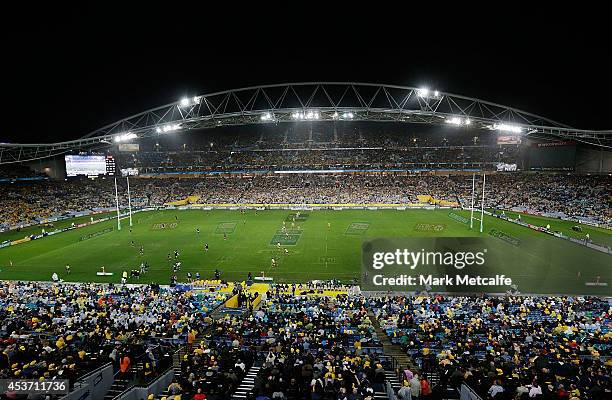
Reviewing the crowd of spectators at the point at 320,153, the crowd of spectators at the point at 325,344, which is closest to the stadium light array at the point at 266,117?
the crowd of spectators at the point at 325,344

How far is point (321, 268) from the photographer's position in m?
33.0

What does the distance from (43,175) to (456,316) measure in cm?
8565

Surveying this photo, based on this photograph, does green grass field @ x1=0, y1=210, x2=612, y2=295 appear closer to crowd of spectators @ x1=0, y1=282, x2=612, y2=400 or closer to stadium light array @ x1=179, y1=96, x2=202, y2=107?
crowd of spectators @ x1=0, y1=282, x2=612, y2=400

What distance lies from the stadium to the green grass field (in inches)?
12.8

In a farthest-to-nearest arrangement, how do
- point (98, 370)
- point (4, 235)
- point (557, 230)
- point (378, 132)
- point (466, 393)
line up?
1. point (378, 132)
2. point (4, 235)
3. point (557, 230)
4. point (98, 370)
5. point (466, 393)

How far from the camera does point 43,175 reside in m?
77.6

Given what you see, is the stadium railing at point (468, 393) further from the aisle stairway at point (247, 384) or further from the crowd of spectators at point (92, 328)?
the crowd of spectators at point (92, 328)

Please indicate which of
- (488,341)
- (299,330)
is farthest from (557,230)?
(299,330)

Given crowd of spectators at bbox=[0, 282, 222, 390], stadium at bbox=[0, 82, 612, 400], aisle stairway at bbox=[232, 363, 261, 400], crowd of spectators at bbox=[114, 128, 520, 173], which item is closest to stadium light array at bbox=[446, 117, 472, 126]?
stadium at bbox=[0, 82, 612, 400]

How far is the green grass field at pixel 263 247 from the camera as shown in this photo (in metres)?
31.1

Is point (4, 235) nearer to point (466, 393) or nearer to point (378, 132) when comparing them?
point (466, 393)

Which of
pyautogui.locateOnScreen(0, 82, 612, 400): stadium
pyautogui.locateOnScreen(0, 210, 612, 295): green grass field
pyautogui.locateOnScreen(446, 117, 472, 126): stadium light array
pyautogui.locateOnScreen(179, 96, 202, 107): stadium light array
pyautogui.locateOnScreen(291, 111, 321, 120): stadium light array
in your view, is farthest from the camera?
pyautogui.locateOnScreen(291, 111, 321, 120): stadium light array

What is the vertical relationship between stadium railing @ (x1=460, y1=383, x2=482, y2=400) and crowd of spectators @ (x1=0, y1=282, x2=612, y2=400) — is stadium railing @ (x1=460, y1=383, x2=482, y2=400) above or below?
above

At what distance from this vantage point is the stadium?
10.7m
